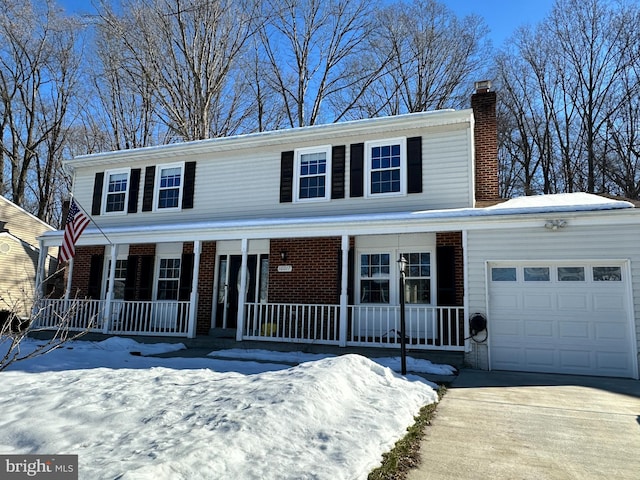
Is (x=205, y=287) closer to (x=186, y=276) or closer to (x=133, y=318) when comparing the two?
(x=186, y=276)

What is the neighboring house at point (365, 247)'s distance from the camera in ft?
24.5

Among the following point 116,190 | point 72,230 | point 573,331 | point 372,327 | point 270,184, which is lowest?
point 372,327

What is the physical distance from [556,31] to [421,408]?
22543 mm

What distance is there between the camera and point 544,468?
3232 mm

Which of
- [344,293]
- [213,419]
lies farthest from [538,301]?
[213,419]

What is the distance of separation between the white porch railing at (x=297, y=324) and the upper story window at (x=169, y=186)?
4125 mm

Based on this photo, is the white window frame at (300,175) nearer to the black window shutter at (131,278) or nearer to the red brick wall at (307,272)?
the red brick wall at (307,272)

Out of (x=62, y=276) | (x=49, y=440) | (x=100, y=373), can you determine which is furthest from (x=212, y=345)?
(x=62, y=276)

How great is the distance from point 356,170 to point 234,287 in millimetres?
4341

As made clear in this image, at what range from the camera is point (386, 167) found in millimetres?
10109

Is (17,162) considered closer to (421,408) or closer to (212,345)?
(212,345)

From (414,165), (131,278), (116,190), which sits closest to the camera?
(414,165)

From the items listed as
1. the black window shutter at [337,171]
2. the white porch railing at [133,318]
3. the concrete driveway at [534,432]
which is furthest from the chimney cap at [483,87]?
the white porch railing at [133,318]

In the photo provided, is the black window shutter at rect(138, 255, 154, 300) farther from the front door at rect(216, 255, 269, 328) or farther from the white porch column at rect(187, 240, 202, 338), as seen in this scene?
the front door at rect(216, 255, 269, 328)
